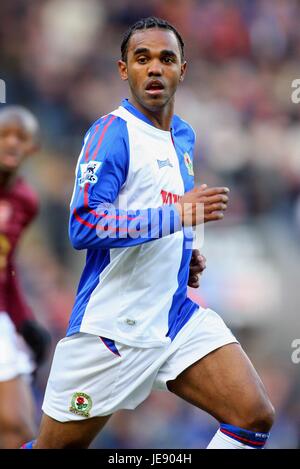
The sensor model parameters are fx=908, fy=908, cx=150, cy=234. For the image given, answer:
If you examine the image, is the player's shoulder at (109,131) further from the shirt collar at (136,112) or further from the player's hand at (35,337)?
the player's hand at (35,337)

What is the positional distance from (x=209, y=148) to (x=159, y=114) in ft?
16.9

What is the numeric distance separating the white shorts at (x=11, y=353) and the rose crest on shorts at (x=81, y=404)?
1.84 meters

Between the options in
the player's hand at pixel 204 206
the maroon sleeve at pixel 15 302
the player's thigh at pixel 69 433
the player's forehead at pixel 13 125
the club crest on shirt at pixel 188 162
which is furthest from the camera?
the player's forehead at pixel 13 125

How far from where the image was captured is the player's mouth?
4.25 metres

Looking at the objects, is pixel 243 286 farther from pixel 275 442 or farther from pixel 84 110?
pixel 84 110

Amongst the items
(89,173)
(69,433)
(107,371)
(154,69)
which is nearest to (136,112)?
(154,69)

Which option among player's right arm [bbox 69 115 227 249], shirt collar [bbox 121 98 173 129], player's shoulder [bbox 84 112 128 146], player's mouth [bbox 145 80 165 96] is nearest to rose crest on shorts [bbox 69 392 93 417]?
player's right arm [bbox 69 115 227 249]

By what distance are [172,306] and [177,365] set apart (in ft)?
0.91

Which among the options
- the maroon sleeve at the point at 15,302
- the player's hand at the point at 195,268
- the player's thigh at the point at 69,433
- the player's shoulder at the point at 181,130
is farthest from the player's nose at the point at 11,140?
the player's thigh at the point at 69,433

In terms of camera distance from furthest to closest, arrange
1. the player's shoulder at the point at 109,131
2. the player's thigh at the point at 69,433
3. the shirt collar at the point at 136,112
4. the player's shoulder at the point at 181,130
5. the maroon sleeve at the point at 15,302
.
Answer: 1. the maroon sleeve at the point at 15,302
2. the player's shoulder at the point at 181,130
3. the shirt collar at the point at 136,112
4. the player's thigh at the point at 69,433
5. the player's shoulder at the point at 109,131

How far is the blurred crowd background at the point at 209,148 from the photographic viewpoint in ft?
27.6

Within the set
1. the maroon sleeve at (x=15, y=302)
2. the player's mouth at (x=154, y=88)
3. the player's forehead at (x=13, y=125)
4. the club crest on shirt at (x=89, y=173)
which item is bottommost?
the maroon sleeve at (x=15, y=302)

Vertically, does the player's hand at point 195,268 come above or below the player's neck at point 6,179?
below
